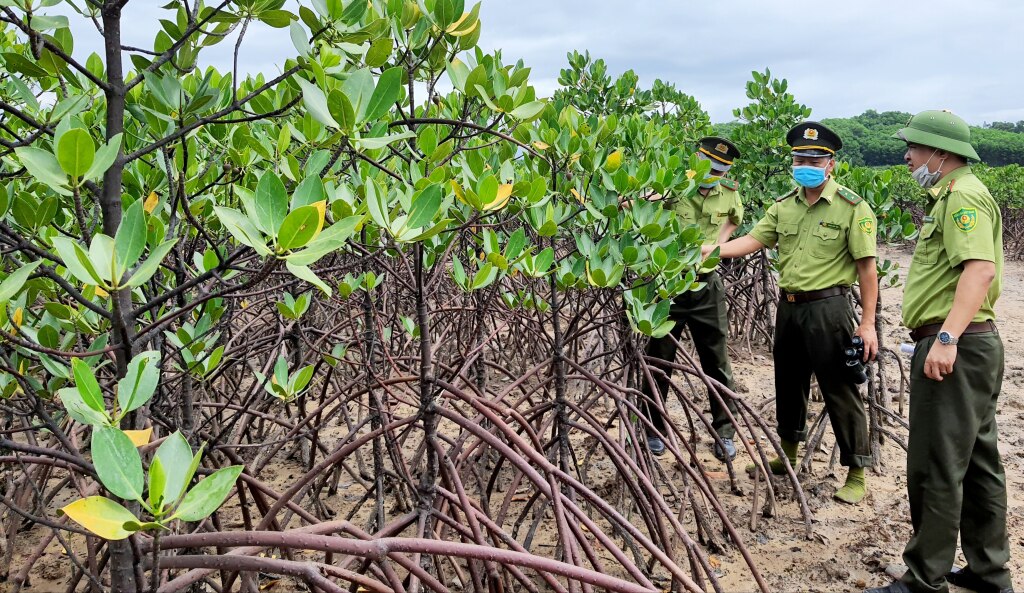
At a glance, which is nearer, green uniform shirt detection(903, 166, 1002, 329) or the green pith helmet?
green uniform shirt detection(903, 166, 1002, 329)

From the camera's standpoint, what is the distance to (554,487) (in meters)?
1.46

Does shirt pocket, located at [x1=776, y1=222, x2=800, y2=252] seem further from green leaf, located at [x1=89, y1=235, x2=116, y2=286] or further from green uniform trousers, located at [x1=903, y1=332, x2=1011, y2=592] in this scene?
green leaf, located at [x1=89, y1=235, x2=116, y2=286]

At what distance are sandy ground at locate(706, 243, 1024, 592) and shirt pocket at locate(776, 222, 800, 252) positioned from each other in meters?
1.12

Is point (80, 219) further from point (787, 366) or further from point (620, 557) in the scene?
point (787, 366)

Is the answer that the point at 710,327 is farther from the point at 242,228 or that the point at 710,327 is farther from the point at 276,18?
the point at 242,228

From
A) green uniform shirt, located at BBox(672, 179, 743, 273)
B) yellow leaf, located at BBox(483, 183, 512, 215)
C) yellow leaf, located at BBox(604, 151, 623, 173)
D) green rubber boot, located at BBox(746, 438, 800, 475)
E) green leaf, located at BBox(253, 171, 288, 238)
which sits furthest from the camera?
green uniform shirt, located at BBox(672, 179, 743, 273)

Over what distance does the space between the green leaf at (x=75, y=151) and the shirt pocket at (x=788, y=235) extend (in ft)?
8.93

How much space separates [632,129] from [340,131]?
2707mm

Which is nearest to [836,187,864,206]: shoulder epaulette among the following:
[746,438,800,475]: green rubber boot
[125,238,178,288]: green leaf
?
[746,438,800,475]: green rubber boot

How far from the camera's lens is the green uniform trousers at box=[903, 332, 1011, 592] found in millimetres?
1932

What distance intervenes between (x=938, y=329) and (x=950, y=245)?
273 millimetres

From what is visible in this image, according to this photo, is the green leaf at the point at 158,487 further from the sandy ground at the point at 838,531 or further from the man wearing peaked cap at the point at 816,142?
the man wearing peaked cap at the point at 816,142

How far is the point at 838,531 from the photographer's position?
255 centimetres

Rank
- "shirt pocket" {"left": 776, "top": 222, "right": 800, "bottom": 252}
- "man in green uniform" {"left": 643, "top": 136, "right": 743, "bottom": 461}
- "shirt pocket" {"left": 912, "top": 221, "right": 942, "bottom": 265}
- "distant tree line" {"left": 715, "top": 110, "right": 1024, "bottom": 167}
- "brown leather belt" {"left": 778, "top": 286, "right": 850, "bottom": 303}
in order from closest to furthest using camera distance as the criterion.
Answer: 1. "shirt pocket" {"left": 912, "top": 221, "right": 942, "bottom": 265}
2. "brown leather belt" {"left": 778, "top": 286, "right": 850, "bottom": 303}
3. "shirt pocket" {"left": 776, "top": 222, "right": 800, "bottom": 252}
4. "man in green uniform" {"left": 643, "top": 136, "right": 743, "bottom": 461}
5. "distant tree line" {"left": 715, "top": 110, "right": 1024, "bottom": 167}
